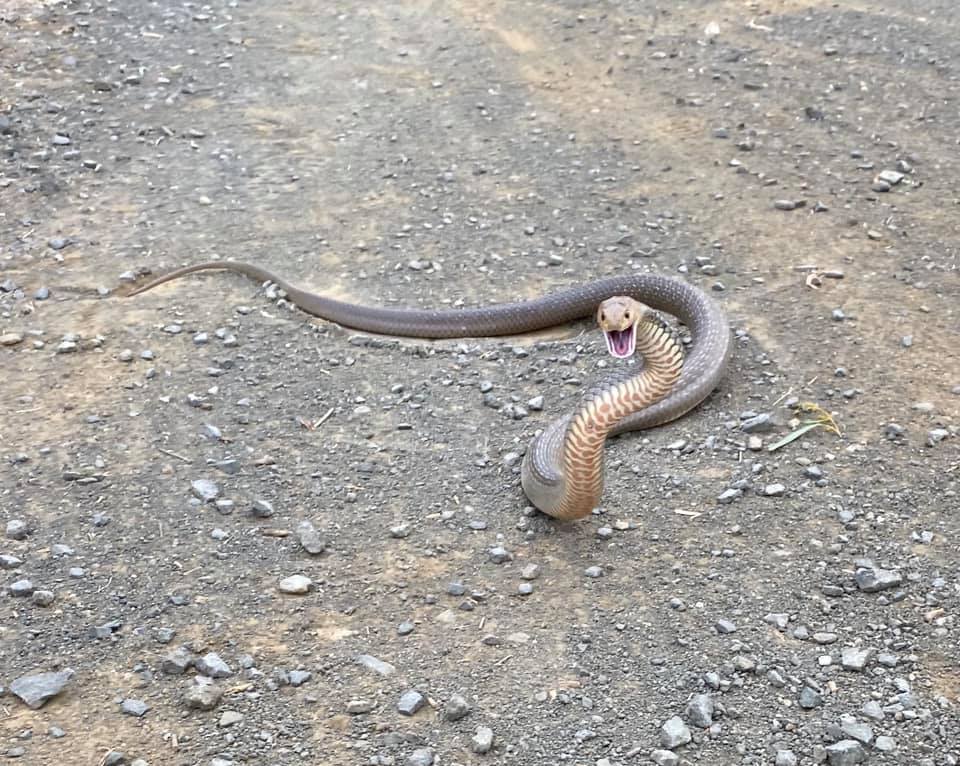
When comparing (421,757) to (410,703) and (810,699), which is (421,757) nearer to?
(410,703)

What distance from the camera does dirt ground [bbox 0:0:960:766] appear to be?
3.88 m

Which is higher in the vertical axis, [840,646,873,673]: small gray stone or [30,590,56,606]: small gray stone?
[840,646,873,673]: small gray stone

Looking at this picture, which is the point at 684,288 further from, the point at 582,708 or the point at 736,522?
the point at 582,708

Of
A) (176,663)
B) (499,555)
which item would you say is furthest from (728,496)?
(176,663)

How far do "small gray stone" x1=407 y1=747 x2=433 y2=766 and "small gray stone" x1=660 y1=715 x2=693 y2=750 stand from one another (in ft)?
2.54

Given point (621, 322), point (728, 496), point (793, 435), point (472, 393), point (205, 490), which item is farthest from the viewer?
point (472, 393)

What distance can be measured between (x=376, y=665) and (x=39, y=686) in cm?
120

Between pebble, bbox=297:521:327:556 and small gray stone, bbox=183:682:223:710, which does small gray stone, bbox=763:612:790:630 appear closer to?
pebble, bbox=297:521:327:556

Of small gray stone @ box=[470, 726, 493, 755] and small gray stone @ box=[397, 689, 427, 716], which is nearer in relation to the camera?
small gray stone @ box=[470, 726, 493, 755]

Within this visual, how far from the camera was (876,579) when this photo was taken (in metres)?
4.25

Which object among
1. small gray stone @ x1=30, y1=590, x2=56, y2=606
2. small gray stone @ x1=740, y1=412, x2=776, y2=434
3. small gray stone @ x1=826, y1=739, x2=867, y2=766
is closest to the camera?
small gray stone @ x1=826, y1=739, x2=867, y2=766

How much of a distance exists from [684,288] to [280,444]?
2521 millimetres

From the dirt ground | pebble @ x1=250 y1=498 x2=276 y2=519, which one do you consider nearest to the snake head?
the dirt ground

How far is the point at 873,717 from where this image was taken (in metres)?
3.65
